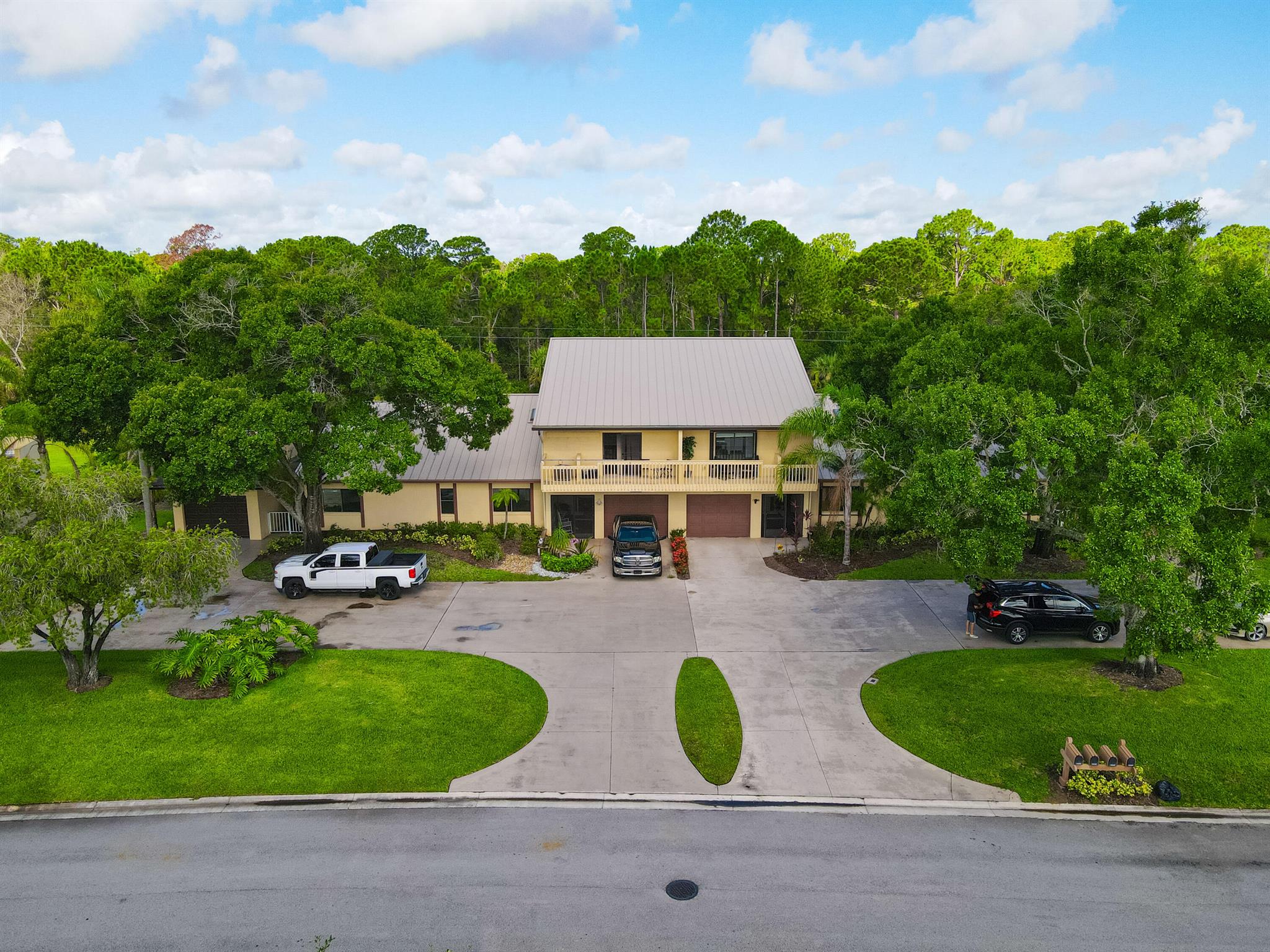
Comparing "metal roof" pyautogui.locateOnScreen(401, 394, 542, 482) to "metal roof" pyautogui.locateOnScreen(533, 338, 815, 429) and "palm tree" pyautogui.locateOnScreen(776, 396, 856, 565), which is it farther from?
"palm tree" pyautogui.locateOnScreen(776, 396, 856, 565)

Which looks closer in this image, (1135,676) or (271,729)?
(271,729)

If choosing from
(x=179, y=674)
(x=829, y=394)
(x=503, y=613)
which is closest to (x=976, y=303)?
(x=829, y=394)

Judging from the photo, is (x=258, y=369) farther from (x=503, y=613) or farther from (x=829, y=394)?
(x=829, y=394)

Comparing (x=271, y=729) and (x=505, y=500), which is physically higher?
(x=505, y=500)

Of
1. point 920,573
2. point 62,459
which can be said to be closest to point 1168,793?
point 920,573

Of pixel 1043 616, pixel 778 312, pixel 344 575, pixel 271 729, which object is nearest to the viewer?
pixel 271 729

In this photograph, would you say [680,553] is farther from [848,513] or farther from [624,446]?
[848,513]

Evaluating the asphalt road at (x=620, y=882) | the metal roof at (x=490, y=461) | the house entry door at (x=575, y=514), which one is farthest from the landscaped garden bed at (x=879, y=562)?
the asphalt road at (x=620, y=882)
